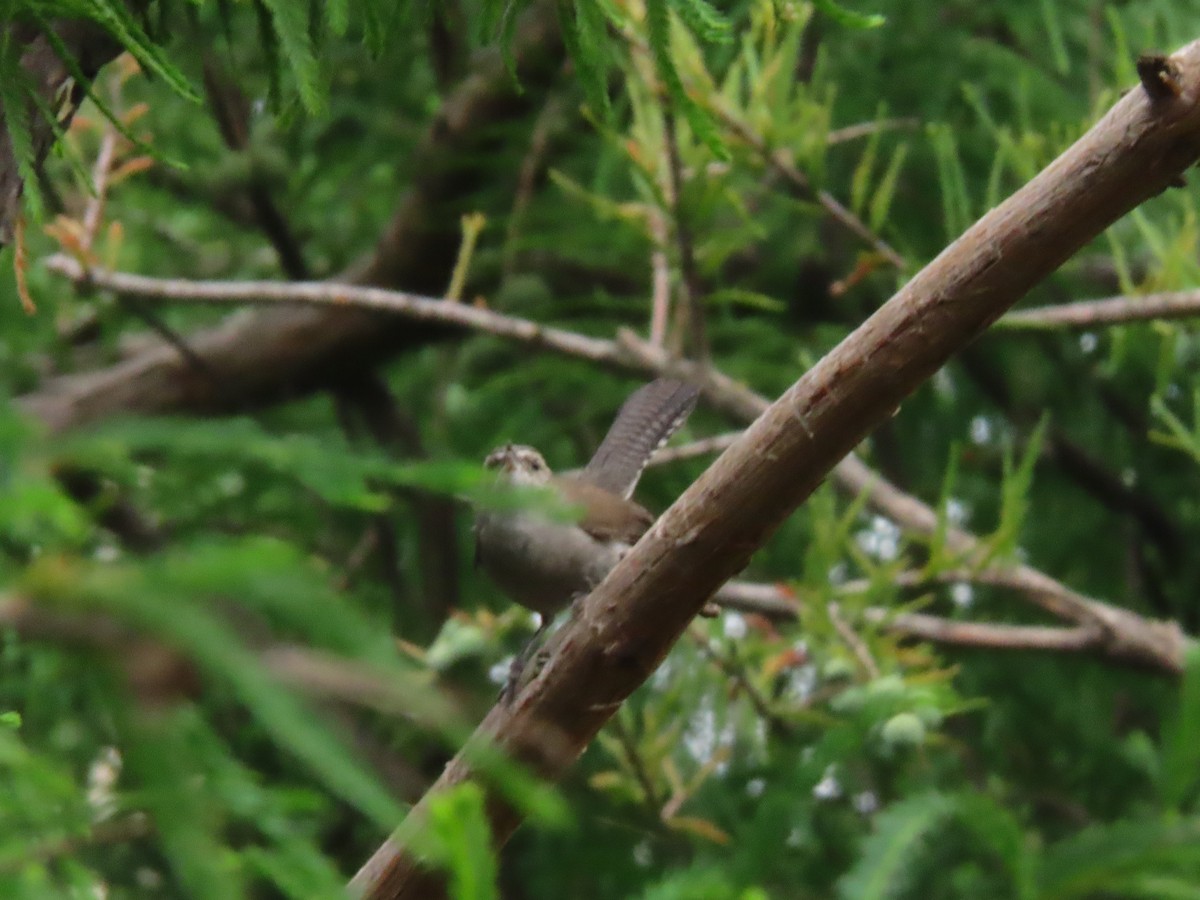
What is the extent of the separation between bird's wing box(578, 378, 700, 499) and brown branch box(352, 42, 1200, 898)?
4.74ft

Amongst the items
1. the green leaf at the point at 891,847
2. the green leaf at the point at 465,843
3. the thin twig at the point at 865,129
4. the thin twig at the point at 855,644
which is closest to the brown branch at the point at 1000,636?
the thin twig at the point at 855,644

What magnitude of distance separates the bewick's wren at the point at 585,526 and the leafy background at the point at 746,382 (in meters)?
0.28

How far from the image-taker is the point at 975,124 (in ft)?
14.4

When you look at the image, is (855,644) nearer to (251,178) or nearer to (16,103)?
(251,178)

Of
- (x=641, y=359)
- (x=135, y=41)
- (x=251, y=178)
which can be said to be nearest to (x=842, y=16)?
(x=135, y=41)

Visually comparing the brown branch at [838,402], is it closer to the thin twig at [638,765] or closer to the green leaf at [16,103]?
the green leaf at [16,103]

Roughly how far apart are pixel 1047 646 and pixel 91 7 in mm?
2951

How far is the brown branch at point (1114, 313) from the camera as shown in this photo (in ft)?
10.5

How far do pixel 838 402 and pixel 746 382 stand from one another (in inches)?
115

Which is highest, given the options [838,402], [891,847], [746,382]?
[838,402]

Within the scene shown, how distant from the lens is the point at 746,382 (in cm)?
451

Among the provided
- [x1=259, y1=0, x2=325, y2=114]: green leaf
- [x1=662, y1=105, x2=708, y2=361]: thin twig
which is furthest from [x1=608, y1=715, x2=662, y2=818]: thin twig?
[x1=259, y1=0, x2=325, y2=114]: green leaf

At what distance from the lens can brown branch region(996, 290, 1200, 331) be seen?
10.5 ft

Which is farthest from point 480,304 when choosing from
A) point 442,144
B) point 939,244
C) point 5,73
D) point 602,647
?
point 5,73
